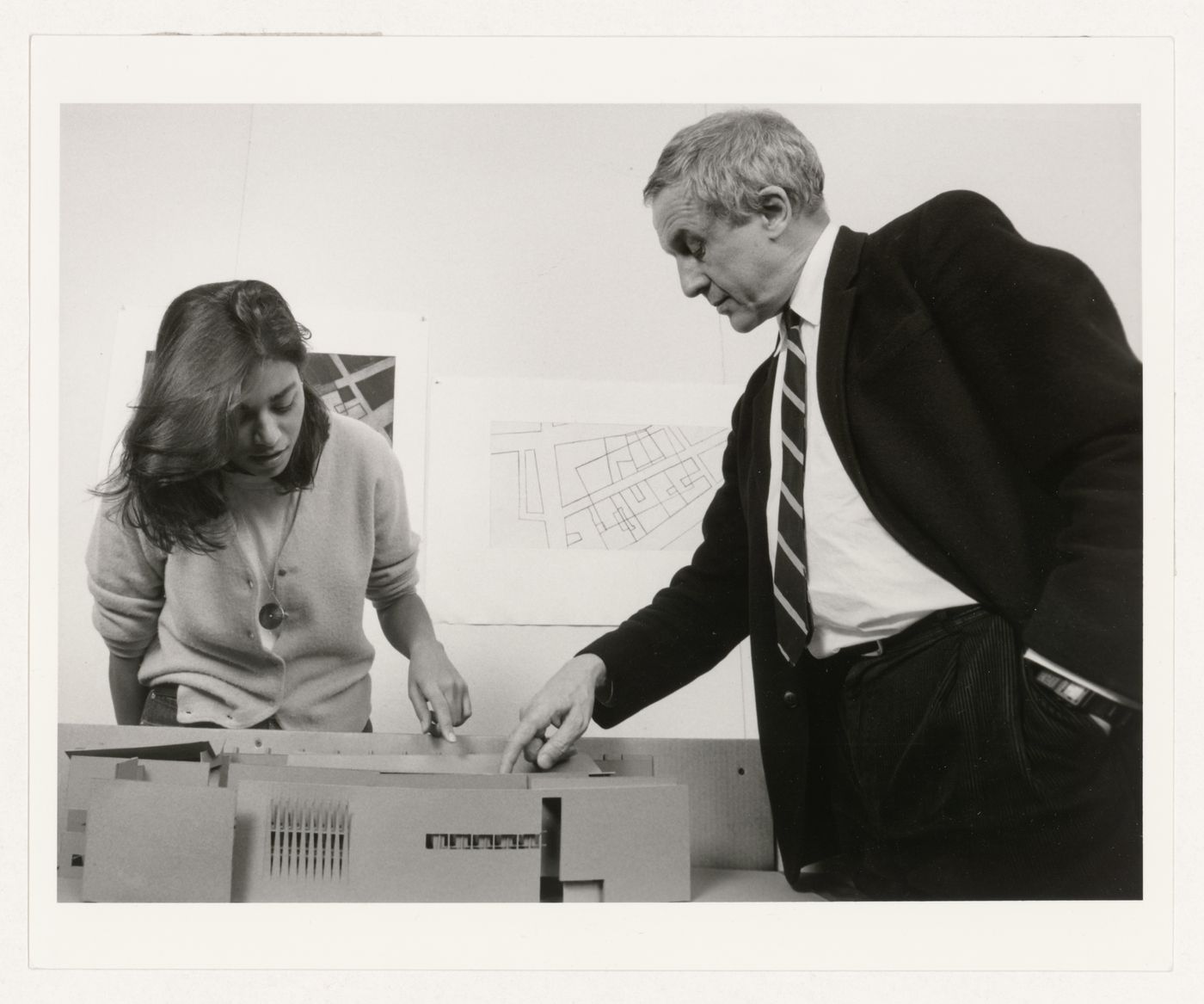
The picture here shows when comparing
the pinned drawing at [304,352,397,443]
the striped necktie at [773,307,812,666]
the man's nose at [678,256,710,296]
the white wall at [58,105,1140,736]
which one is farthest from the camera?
the pinned drawing at [304,352,397,443]

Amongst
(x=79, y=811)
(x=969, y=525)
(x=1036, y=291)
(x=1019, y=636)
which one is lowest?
(x=79, y=811)

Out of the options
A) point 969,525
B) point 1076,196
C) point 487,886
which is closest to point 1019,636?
point 969,525

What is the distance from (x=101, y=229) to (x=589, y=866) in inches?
45.3

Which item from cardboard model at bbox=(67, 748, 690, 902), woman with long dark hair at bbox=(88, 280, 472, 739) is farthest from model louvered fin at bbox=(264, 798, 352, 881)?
woman with long dark hair at bbox=(88, 280, 472, 739)

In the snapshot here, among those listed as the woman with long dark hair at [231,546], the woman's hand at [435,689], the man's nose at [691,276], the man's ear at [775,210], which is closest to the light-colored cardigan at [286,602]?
the woman with long dark hair at [231,546]

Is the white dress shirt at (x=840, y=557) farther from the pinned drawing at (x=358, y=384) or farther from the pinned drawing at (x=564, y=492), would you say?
the pinned drawing at (x=358, y=384)

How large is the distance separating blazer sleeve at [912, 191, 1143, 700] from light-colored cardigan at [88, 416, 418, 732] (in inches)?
35.1

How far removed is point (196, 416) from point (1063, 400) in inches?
42.6

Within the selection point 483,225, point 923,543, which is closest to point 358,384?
point 483,225

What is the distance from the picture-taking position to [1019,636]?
1.04m

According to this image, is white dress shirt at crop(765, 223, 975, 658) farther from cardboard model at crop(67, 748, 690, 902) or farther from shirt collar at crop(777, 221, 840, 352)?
cardboard model at crop(67, 748, 690, 902)

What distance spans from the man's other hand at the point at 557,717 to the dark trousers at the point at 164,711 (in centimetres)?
44

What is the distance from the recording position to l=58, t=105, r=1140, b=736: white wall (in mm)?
1432
